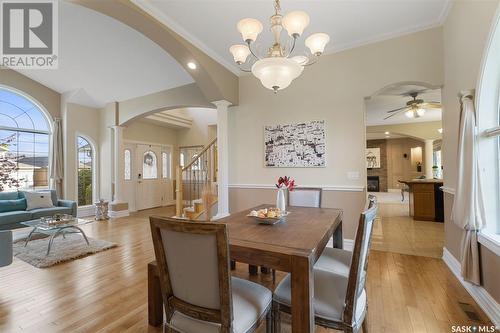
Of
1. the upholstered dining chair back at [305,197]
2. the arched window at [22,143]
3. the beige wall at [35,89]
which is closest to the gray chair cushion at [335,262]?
the upholstered dining chair back at [305,197]

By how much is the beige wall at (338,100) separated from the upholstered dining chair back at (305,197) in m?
0.87

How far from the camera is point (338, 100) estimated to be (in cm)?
367

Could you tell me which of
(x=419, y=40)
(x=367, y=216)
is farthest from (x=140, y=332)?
(x=419, y=40)

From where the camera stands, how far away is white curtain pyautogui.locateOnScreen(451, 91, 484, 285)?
2.12 m

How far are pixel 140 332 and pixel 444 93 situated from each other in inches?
169

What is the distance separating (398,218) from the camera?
224 inches

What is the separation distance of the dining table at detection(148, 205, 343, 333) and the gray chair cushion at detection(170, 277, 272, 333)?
177 millimetres

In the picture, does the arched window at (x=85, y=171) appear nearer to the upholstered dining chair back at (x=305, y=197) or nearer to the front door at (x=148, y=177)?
the front door at (x=148, y=177)

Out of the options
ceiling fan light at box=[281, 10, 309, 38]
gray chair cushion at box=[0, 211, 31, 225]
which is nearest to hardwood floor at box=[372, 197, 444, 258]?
ceiling fan light at box=[281, 10, 309, 38]

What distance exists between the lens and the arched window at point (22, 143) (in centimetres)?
536

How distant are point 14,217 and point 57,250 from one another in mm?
1669

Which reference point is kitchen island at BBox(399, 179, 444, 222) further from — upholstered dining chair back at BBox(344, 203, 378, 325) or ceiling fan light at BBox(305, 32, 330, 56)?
upholstered dining chair back at BBox(344, 203, 378, 325)

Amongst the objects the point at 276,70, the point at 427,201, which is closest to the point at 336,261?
the point at 276,70

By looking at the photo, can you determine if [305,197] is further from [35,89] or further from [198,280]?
[35,89]
